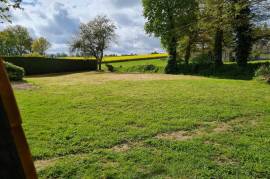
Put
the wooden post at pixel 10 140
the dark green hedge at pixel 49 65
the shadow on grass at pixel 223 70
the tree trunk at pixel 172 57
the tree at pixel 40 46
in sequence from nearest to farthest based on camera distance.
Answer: the wooden post at pixel 10 140, the shadow on grass at pixel 223 70, the dark green hedge at pixel 49 65, the tree trunk at pixel 172 57, the tree at pixel 40 46

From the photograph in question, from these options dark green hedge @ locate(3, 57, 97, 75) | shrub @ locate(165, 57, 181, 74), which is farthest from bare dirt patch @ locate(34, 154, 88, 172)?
shrub @ locate(165, 57, 181, 74)

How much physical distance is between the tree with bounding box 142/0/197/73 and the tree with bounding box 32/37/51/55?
4005 cm

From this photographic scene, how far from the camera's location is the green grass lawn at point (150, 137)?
429 cm

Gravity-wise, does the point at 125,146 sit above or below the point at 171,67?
below

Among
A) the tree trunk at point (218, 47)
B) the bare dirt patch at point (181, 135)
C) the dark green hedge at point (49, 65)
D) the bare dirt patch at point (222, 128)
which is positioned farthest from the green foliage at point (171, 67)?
the bare dirt patch at point (181, 135)

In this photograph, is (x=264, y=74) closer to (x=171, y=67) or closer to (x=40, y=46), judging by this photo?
(x=171, y=67)

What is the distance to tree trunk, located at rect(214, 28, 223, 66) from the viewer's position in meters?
26.8

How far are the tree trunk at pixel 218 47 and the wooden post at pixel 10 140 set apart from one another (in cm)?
2661

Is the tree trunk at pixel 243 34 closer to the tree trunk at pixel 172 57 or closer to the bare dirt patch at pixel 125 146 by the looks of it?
the tree trunk at pixel 172 57

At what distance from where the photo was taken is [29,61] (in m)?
29.9

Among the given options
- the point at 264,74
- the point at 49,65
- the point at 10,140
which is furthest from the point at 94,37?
the point at 10,140

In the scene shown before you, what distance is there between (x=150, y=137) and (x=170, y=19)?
93.3 feet

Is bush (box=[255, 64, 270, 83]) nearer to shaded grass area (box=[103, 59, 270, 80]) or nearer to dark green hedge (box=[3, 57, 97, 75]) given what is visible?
shaded grass area (box=[103, 59, 270, 80])

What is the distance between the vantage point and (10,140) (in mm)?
1066
